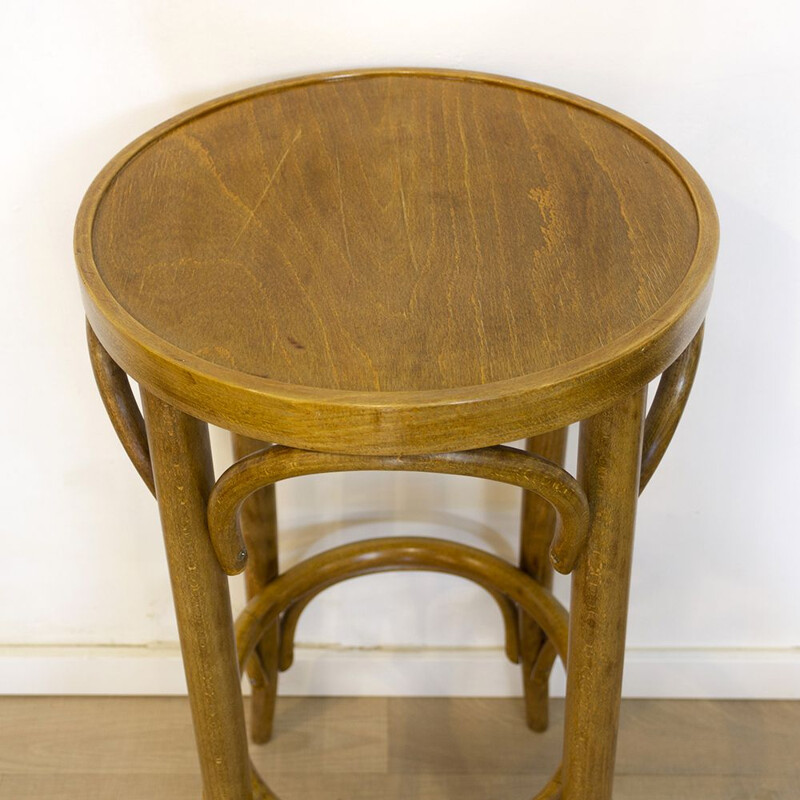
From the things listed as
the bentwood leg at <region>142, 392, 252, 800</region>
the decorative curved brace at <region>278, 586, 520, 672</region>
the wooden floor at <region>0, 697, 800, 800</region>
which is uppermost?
the bentwood leg at <region>142, 392, 252, 800</region>

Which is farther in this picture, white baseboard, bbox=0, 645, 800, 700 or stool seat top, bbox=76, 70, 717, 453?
white baseboard, bbox=0, 645, 800, 700

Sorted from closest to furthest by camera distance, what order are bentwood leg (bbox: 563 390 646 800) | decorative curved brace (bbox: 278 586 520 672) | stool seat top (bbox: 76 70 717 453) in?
stool seat top (bbox: 76 70 717 453) → bentwood leg (bbox: 563 390 646 800) → decorative curved brace (bbox: 278 586 520 672)

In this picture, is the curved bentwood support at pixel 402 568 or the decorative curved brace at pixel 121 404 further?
the curved bentwood support at pixel 402 568

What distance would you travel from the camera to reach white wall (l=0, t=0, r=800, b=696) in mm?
984

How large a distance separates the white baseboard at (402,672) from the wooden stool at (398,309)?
435 millimetres

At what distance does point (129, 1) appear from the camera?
0.97 m

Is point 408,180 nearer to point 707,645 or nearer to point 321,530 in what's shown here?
point 321,530

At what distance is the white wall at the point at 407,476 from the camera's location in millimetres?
984

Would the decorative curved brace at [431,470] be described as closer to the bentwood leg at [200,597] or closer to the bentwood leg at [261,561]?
the bentwood leg at [200,597]

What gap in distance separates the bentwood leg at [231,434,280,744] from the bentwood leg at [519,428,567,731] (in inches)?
11.5

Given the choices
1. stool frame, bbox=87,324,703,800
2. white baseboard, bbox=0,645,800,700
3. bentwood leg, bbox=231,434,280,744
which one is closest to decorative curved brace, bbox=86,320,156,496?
stool frame, bbox=87,324,703,800

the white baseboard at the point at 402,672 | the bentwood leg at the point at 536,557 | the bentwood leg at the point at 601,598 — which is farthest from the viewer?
→ the white baseboard at the point at 402,672

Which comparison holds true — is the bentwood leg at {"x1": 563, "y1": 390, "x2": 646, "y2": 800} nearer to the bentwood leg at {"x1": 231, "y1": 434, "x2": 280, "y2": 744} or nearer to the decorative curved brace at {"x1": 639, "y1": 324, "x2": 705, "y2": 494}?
the decorative curved brace at {"x1": 639, "y1": 324, "x2": 705, "y2": 494}

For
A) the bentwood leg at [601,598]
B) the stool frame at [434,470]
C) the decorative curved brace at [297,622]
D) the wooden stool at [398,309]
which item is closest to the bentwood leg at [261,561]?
the decorative curved brace at [297,622]
